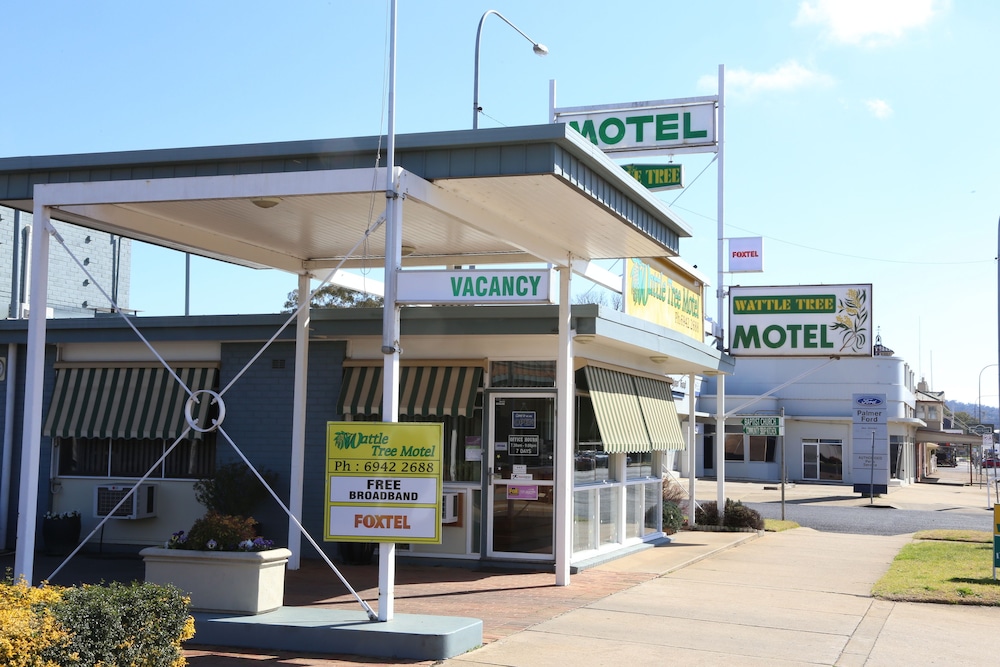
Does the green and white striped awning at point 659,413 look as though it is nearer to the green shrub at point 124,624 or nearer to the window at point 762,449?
the green shrub at point 124,624

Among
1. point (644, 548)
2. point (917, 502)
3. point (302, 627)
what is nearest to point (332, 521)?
point (302, 627)

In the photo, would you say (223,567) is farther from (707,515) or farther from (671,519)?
(707,515)

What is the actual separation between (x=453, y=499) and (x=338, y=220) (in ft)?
14.9

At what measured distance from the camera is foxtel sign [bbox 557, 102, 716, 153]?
21.6 meters

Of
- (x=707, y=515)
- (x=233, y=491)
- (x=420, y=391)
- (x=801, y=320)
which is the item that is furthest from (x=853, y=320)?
(x=233, y=491)

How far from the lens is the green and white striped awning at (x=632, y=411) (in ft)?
47.8

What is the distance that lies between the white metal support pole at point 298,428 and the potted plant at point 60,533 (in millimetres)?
3224

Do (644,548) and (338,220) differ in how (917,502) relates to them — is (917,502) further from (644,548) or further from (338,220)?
(338,220)

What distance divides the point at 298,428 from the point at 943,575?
9288 mm

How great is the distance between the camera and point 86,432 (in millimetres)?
15391

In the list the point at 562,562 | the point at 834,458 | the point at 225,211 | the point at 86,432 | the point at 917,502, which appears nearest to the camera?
the point at 225,211

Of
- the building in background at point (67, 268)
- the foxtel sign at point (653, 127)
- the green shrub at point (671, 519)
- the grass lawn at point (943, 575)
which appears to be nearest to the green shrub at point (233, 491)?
the green shrub at point (671, 519)

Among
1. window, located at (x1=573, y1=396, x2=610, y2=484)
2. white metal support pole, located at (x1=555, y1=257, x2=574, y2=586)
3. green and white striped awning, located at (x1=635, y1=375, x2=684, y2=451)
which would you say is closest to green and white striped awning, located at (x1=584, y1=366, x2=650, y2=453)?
window, located at (x1=573, y1=396, x2=610, y2=484)

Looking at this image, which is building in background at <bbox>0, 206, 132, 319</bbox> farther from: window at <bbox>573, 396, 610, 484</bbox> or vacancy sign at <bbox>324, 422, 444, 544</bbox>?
vacancy sign at <bbox>324, 422, 444, 544</bbox>
